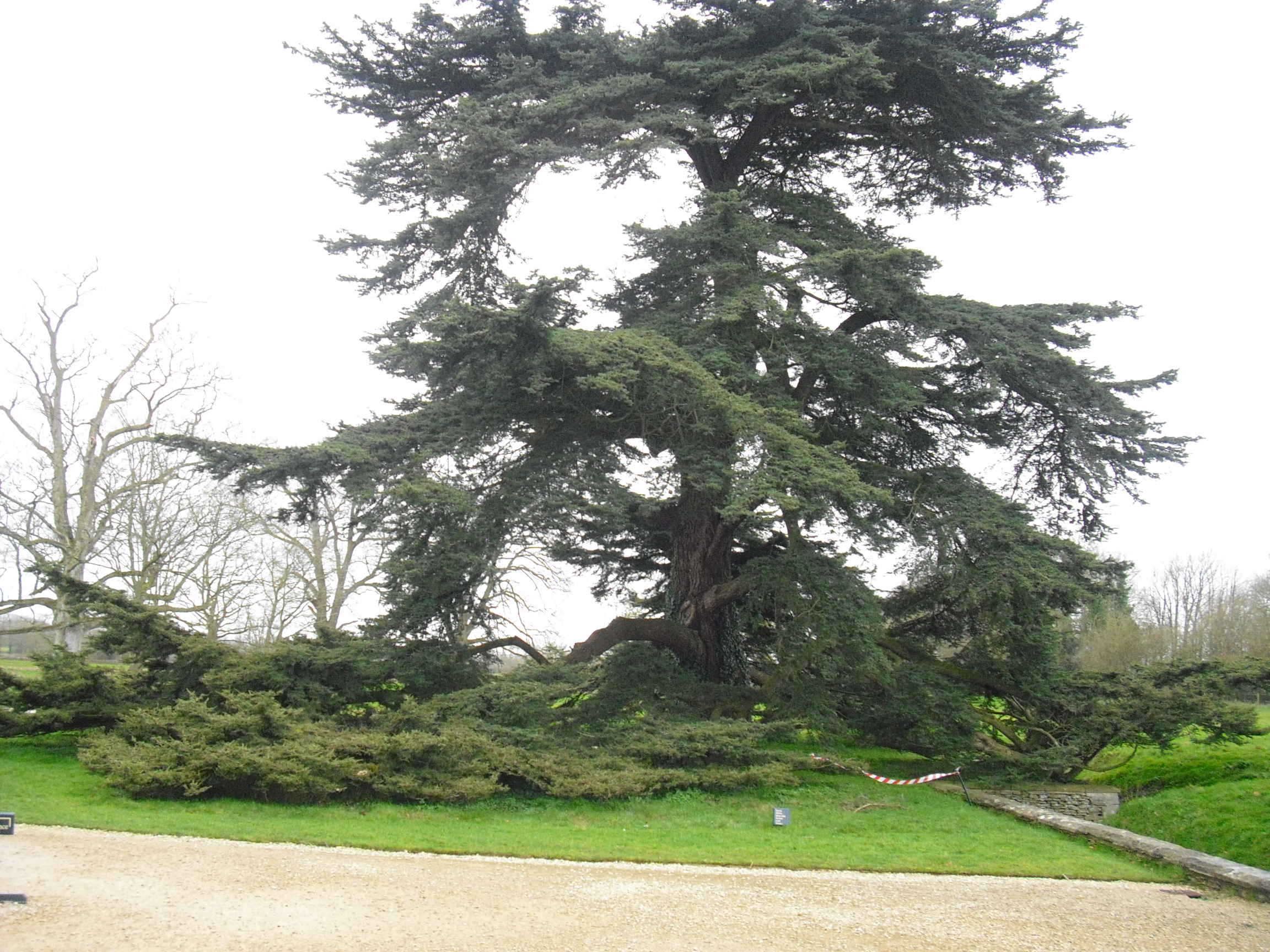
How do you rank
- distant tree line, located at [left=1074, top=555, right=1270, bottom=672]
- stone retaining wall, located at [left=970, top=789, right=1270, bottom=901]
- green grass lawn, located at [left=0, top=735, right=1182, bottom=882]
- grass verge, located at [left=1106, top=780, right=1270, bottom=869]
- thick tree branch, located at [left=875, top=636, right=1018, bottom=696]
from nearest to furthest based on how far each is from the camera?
stone retaining wall, located at [left=970, top=789, right=1270, bottom=901] < green grass lawn, located at [left=0, top=735, right=1182, bottom=882] < grass verge, located at [left=1106, top=780, right=1270, bottom=869] < thick tree branch, located at [left=875, top=636, right=1018, bottom=696] < distant tree line, located at [left=1074, top=555, right=1270, bottom=672]

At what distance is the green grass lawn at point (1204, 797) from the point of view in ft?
34.9

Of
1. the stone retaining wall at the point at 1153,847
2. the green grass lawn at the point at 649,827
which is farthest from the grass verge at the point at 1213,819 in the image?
the green grass lawn at the point at 649,827

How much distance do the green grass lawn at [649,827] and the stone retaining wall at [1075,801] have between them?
3.85ft

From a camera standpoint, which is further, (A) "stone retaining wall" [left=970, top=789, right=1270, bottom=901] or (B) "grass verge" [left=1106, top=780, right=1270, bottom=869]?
(B) "grass verge" [left=1106, top=780, right=1270, bottom=869]

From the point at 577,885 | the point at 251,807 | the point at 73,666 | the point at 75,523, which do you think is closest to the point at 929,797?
the point at 577,885

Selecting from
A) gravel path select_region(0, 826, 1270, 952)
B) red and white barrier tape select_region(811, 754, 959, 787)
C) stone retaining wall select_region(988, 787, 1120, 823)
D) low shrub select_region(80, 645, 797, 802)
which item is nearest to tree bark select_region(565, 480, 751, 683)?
low shrub select_region(80, 645, 797, 802)

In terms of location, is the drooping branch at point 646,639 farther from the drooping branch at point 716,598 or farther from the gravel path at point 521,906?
the gravel path at point 521,906

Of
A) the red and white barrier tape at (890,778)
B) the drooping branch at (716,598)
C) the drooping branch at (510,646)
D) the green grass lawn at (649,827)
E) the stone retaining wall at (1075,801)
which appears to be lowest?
the green grass lawn at (649,827)

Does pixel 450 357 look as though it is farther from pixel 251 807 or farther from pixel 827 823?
pixel 827 823

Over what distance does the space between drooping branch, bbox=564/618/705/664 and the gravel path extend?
7.47 m

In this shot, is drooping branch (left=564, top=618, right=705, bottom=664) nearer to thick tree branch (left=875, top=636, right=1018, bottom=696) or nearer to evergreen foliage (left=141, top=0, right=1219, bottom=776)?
evergreen foliage (left=141, top=0, right=1219, bottom=776)

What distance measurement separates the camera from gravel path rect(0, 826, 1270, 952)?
6.22m

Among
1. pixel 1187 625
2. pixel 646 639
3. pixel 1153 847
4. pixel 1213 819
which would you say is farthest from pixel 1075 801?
pixel 1187 625

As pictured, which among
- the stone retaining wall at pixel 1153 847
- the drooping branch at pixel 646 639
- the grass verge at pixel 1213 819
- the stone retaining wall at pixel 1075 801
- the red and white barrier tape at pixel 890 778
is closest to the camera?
the stone retaining wall at pixel 1153 847
